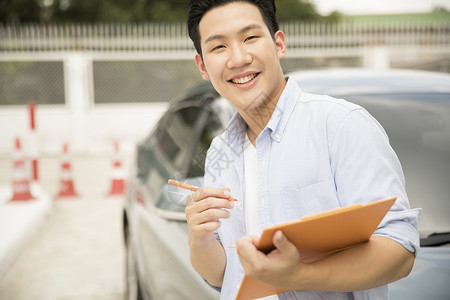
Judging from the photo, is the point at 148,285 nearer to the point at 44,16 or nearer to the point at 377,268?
the point at 377,268

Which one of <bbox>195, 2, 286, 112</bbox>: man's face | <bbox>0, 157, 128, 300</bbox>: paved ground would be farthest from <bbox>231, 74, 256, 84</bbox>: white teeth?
<bbox>0, 157, 128, 300</bbox>: paved ground

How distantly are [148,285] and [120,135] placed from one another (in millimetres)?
8540

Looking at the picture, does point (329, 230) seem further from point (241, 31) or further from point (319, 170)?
point (241, 31)

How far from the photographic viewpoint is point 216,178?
4.35 ft

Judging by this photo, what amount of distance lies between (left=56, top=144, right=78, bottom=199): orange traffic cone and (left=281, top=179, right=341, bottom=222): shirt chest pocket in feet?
18.5

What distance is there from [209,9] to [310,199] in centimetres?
51

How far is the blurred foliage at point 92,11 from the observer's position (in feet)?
52.3

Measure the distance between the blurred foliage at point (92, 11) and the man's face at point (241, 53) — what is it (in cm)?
1588

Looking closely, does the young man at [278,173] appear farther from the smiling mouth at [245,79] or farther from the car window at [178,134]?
the car window at [178,134]

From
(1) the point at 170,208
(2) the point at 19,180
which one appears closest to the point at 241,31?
(1) the point at 170,208

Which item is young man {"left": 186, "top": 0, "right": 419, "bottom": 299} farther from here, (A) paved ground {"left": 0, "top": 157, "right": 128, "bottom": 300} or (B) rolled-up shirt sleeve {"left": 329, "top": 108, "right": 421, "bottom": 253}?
(A) paved ground {"left": 0, "top": 157, "right": 128, "bottom": 300}

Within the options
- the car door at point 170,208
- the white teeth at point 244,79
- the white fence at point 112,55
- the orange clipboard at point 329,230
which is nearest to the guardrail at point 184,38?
the white fence at point 112,55

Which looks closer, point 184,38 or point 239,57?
point 239,57

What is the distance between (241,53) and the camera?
45.6 inches
